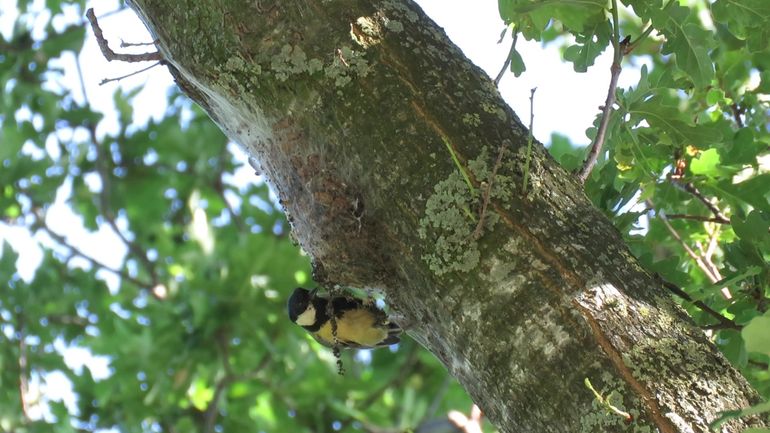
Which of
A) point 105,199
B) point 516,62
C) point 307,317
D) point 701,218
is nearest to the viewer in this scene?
point 516,62

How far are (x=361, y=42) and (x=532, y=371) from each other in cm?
72

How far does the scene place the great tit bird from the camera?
91.5 inches

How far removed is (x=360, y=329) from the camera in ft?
7.67

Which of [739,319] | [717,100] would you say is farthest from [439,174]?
[717,100]

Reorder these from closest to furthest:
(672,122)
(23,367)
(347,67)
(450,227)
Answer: (450,227)
(347,67)
(672,122)
(23,367)

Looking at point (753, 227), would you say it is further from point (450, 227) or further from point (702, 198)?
point (450, 227)

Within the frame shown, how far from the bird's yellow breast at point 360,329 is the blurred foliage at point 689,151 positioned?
641mm

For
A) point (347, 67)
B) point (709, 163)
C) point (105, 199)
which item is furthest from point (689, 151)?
point (105, 199)

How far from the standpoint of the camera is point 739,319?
1.94m

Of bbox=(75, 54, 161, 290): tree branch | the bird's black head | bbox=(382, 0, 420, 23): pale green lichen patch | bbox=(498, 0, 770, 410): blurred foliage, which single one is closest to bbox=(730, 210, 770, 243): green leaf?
bbox=(498, 0, 770, 410): blurred foliage

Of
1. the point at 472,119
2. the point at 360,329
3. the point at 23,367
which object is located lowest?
the point at 23,367

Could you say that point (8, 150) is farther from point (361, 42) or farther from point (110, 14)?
point (361, 42)

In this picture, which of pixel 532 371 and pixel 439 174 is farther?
pixel 439 174

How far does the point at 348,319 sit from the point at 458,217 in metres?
0.84
